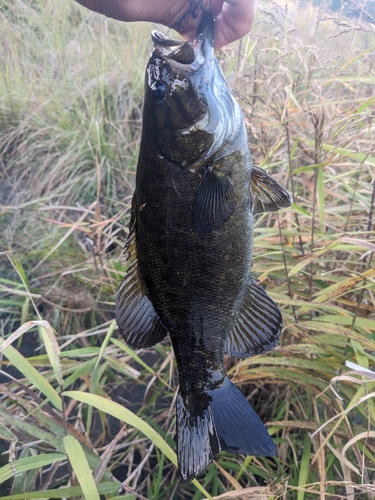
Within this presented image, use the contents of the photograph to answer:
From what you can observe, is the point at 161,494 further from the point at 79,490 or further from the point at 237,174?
the point at 237,174

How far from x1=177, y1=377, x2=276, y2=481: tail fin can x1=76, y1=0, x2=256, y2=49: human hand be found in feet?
4.19

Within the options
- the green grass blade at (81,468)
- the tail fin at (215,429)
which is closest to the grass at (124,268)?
the green grass blade at (81,468)

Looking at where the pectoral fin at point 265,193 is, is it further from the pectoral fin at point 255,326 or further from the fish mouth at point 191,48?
the fish mouth at point 191,48

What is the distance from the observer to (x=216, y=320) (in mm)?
1254

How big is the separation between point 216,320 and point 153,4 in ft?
4.15

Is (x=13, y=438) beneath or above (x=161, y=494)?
above

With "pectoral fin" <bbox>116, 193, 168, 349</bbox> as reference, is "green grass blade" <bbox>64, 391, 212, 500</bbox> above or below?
below

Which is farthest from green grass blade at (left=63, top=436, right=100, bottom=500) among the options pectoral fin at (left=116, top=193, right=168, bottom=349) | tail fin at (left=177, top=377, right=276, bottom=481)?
pectoral fin at (left=116, top=193, right=168, bottom=349)

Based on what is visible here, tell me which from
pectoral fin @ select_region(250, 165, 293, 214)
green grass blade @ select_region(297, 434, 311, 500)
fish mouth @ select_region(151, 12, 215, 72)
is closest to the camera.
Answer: fish mouth @ select_region(151, 12, 215, 72)

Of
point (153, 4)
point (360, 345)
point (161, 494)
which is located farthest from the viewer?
point (161, 494)

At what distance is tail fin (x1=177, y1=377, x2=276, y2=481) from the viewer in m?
1.15

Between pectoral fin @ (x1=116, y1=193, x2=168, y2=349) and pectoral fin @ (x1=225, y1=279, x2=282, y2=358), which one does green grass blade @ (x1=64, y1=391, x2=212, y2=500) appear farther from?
pectoral fin @ (x1=225, y1=279, x2=282, y2=358)

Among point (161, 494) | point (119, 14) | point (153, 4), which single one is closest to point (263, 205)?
point (153, 4)

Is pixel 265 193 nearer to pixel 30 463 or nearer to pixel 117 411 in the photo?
pixel 117 411
